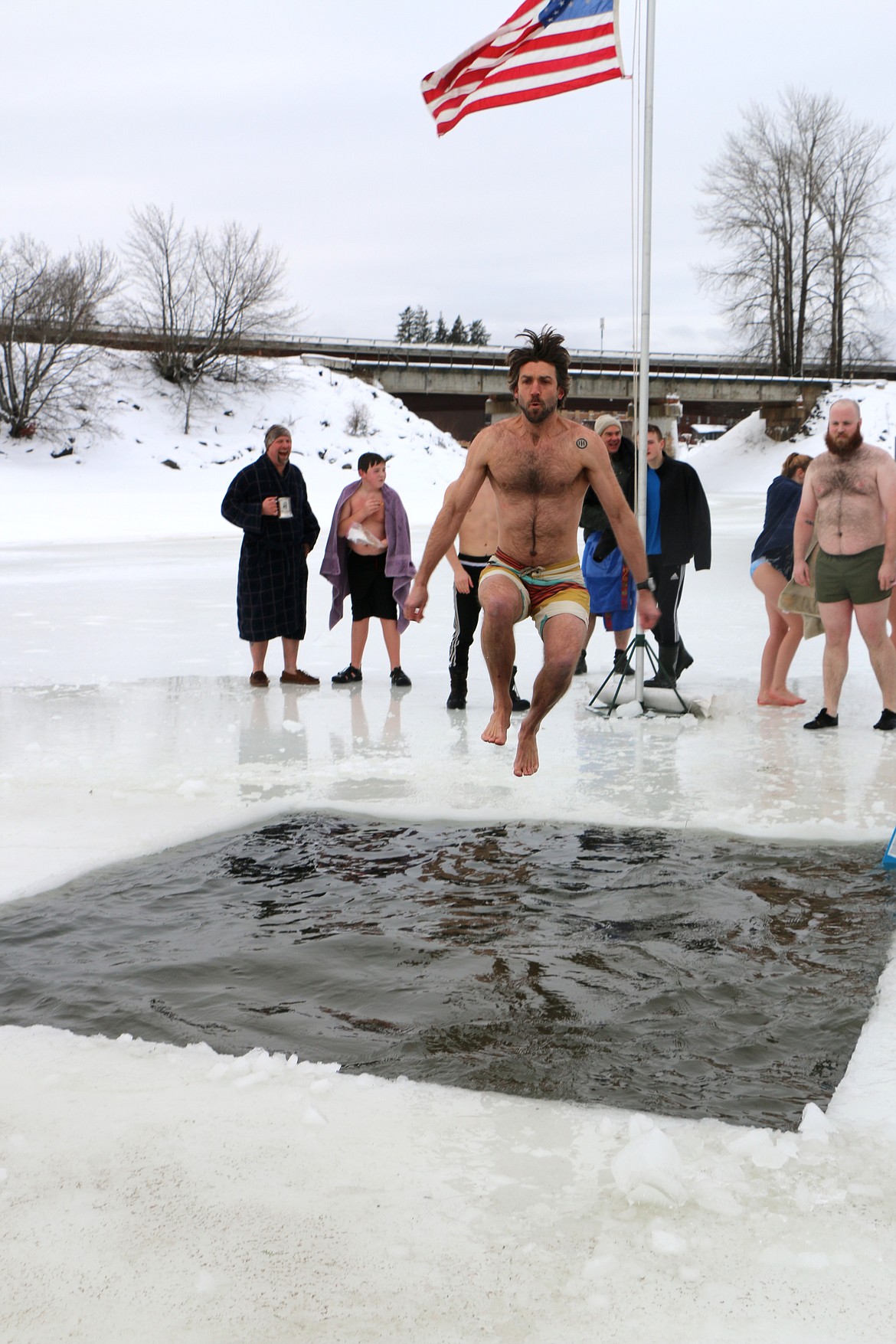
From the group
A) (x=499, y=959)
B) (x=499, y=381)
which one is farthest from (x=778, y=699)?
(x=499, y=381)

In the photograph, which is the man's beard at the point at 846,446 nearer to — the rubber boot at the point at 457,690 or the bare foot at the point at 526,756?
the rubber boot at the point at 457,690

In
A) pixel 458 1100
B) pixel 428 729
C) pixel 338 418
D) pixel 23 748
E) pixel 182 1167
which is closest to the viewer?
pixel 182 1167

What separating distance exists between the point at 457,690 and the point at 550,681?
3271 mm

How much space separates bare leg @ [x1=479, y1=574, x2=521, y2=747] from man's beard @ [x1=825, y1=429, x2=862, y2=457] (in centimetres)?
289

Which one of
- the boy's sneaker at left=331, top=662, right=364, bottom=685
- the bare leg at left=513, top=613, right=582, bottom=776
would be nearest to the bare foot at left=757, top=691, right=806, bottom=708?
the boy's sneaker at left=331, top=662, right=364, bottom=685

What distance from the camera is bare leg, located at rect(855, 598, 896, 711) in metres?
7.62

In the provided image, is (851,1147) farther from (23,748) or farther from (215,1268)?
(23,748)

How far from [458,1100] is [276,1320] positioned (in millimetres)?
934

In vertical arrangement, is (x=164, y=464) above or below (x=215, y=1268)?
above

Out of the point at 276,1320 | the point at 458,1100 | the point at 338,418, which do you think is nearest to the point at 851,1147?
the point at 458,1100

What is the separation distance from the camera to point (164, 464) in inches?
Result: 1435

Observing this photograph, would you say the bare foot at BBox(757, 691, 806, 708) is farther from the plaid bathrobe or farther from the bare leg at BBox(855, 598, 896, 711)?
the plaid bathrobe

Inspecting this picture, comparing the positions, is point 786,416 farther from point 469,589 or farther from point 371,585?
point 469,589

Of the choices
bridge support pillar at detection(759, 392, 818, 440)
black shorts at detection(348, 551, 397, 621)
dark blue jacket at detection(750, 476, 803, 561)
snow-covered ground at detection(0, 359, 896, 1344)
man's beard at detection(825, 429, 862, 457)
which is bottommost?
snow-covered ground at detection(0, 359, 896, 1344)
